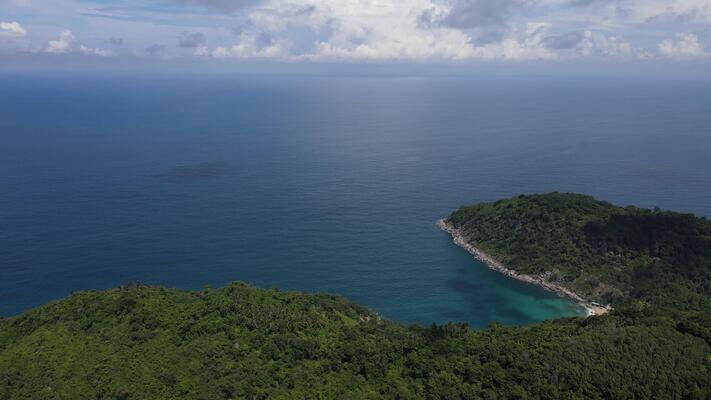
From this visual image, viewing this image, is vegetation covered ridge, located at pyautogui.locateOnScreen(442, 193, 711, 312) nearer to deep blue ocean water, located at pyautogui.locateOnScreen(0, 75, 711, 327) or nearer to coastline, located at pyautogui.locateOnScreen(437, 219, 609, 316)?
coastline, located at pyautogui.locateOnScreen(437, 219, 609, 316)

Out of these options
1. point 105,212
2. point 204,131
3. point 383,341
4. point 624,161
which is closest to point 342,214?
point 105,212

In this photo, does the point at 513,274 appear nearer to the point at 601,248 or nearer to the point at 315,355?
the point at 601,248

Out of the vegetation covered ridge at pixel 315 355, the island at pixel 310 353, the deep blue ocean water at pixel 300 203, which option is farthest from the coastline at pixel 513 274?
the vegetation covered ridge at pixel 315 355

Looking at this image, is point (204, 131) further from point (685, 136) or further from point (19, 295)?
point (685, 136)

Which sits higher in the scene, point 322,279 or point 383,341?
point 383,341

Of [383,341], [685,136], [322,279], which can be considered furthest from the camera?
[685,136]

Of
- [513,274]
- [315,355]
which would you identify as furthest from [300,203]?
[315,355]
